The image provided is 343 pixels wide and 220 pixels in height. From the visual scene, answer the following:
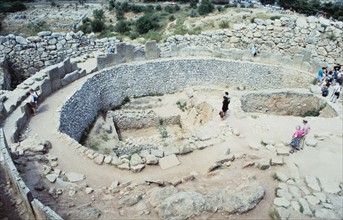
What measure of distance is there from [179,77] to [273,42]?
276 inches

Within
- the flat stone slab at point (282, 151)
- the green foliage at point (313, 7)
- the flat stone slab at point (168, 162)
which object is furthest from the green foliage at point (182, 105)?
the green foliage at point (313, 7)

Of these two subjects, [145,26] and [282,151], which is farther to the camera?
[145,26]

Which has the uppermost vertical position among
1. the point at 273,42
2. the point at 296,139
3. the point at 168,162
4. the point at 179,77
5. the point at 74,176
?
the point at 273,42

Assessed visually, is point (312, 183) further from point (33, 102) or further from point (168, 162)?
point (33, 102)

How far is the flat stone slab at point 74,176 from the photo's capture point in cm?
969

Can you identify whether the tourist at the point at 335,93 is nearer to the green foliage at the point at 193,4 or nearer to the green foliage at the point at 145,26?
the green foliage at the point at 145,26

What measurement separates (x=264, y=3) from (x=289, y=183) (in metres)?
47.1

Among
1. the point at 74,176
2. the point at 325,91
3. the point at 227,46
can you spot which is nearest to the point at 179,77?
the point at 227,46

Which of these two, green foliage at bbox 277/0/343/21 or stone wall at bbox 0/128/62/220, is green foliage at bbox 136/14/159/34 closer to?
green foliage at bbox 277/0/343/21

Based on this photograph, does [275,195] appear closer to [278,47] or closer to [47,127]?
[47,127]

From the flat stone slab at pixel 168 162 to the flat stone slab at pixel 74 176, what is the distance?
2590 millimetres

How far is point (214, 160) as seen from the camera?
11.0 metres

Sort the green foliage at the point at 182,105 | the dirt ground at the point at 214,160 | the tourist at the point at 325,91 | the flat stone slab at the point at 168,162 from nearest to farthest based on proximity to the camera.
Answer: the dirt ground at the point at 214,160 → the flat stone slab at the point at 168,162 → the tourist at the point at 325,91 → the green foliage at the point at 182,105

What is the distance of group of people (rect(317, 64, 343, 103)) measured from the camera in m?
15.4
